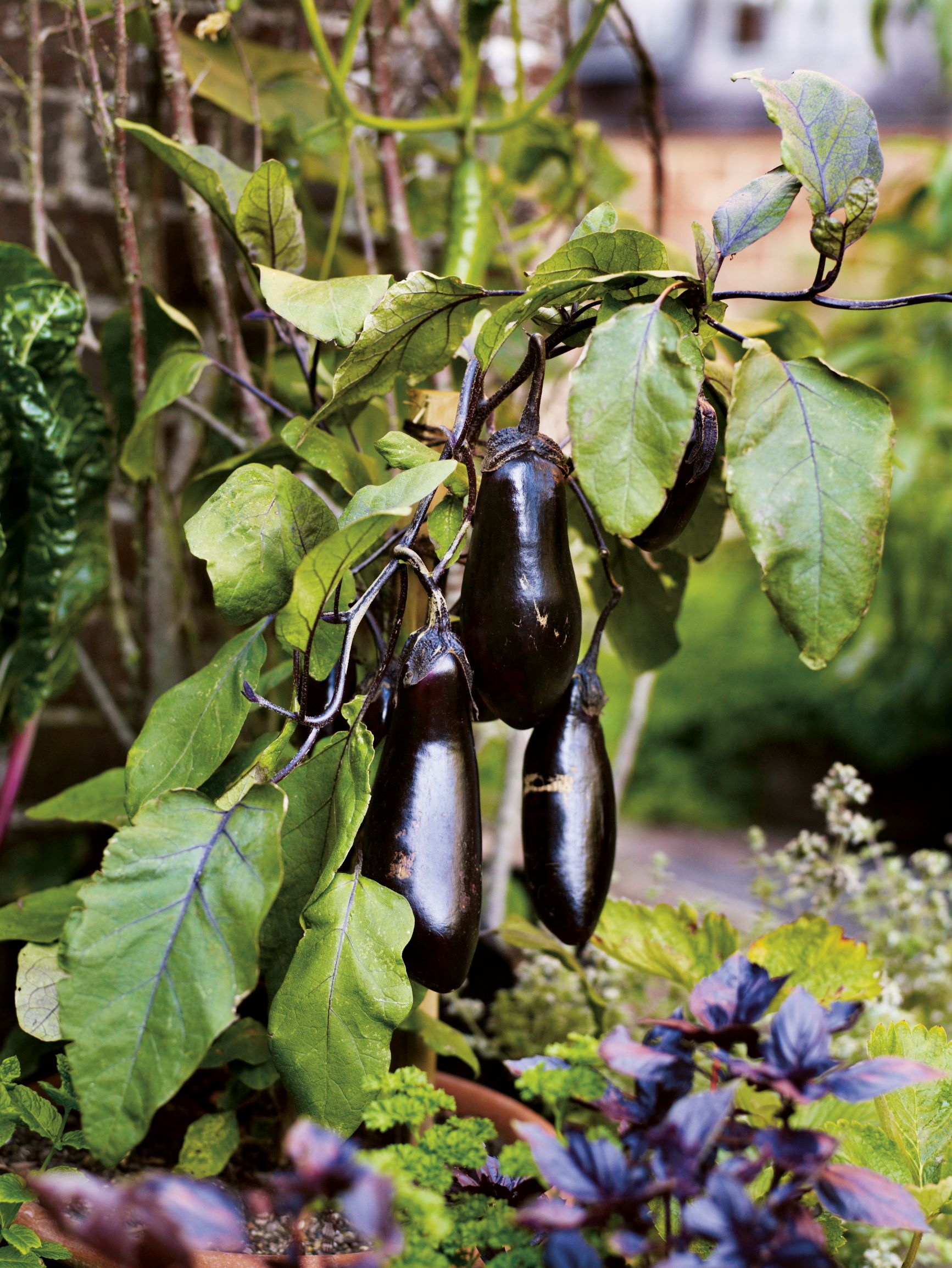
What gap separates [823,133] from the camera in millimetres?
470

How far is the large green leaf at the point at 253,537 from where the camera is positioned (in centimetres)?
49

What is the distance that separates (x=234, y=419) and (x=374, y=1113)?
25.2 inches

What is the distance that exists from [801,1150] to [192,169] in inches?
24.0

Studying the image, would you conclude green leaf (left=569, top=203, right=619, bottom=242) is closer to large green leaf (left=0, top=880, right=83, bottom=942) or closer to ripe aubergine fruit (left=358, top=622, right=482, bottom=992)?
ripe aubergine fruit (left=358, top=622, right=482, bottom=992)

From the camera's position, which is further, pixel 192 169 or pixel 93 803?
pixel 93 803

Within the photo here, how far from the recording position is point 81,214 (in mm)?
1181

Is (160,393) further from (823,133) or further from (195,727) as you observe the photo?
(823,133)

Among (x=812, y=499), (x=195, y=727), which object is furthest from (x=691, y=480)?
(x=195, y=727)

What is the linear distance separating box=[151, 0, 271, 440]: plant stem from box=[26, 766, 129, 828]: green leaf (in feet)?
0.97

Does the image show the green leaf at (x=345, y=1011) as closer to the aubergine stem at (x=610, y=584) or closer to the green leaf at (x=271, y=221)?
the aubergine stem at (x=610, y=584)

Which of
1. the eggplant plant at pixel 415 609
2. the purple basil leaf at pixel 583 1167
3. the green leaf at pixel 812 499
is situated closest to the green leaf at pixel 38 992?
the eggplant plant at pixel 415 609

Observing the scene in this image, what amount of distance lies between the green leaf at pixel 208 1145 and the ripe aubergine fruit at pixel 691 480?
1.48 feet

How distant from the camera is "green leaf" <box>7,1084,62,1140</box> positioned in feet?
1.71

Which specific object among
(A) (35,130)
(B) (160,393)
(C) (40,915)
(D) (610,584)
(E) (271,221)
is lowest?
(C) (40,915)
